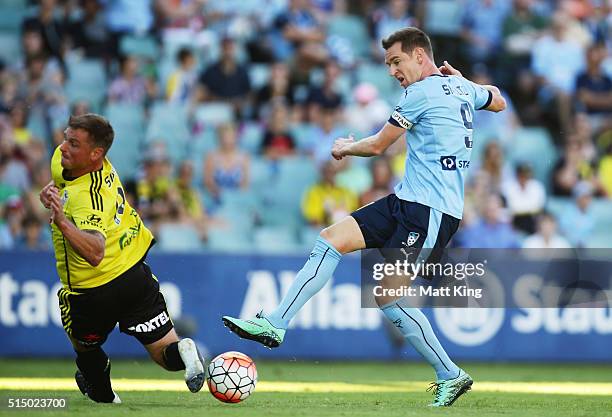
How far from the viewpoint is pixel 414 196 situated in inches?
320

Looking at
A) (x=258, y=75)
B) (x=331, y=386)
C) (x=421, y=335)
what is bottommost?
(x=331, y=386)

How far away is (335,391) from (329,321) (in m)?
3.25

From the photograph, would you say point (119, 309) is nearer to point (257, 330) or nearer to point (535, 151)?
point (257, 330)

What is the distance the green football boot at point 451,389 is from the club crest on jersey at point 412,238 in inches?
40.0

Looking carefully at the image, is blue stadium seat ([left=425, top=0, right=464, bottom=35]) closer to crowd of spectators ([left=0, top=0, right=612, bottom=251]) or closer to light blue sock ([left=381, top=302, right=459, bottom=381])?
crowd of spectators ([left=0, top=0, right=612, bottom=251])

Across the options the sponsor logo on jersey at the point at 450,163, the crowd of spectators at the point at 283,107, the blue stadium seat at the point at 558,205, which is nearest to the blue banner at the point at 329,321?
the crowd of spectators at the point at 283,107

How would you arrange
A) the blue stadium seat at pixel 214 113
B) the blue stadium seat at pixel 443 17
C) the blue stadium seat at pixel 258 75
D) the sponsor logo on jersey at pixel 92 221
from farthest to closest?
1. the blue stadium seat at pixel 443 17
2. the blue stadium seat at pixel 258 75
3. the blue stadium seat at pixel 214 113
4. the sponsor logo on jersey at pixel 92 221

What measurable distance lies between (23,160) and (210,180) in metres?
2.39

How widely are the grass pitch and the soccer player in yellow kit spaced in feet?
1.16

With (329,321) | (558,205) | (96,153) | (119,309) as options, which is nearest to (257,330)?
(119,309)

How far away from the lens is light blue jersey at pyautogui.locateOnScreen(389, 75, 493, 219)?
8078mm

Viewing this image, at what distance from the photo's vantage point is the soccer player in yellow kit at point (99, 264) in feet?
25.0

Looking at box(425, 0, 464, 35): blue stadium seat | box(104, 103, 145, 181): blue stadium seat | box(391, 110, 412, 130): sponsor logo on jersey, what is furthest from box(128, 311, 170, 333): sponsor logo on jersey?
box(425, 0, 464, 35): blue stadium seat

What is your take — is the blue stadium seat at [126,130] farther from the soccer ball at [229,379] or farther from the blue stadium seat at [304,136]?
the soccer ball at [229,379]
